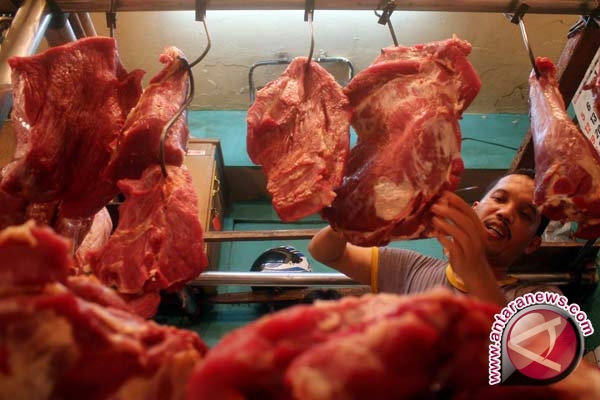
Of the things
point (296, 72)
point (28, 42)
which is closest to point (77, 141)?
point (28, 42)

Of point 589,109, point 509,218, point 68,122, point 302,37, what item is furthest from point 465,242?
point 302,37

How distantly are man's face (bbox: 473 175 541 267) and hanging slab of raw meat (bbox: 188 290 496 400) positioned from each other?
71.9 inches

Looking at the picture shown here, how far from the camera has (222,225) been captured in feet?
14.7

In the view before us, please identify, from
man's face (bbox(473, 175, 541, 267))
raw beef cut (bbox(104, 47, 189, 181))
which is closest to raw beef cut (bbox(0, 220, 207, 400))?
raw beef cut (bbox(104, 47, 189, 181))

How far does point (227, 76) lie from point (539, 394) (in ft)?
13.6

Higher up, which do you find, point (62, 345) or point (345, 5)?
point (345, 5)

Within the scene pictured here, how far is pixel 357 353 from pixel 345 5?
1.60 meters

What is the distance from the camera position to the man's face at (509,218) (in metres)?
2.43

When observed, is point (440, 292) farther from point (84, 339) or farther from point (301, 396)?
point (84, 339)

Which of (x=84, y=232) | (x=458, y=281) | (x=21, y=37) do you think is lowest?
(x=458, y=281)

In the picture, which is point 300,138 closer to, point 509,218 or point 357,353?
point 357,353

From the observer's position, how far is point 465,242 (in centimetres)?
166

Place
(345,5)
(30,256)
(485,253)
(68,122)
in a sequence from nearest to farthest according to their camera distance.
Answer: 1. (30,256)
2. (68,122)
3. (345,5)
4. (485,253)

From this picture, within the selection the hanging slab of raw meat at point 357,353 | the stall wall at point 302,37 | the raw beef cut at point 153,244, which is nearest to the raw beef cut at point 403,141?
the raw beef cut at point 153,244
